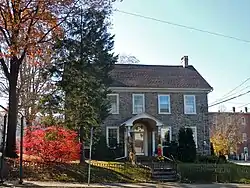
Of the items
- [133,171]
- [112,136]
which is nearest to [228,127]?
[112,136]

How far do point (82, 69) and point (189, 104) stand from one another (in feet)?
41.4

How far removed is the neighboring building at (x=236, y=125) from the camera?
211 feet

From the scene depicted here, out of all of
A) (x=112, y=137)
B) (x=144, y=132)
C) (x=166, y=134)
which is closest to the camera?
(x=112, y=137)

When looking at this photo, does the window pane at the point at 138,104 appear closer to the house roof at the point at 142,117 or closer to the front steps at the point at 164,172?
the house roof at the point at 142,117

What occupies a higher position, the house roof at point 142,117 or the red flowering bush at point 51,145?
the house roof at point 142,117

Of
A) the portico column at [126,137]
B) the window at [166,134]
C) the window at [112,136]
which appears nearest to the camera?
the portico column at [126,137]

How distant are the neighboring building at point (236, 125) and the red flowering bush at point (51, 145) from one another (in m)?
44.0

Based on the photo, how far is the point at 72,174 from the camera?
1900 centimetres

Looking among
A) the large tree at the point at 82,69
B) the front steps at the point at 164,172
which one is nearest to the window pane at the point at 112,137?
the large tree at the point at 82,69

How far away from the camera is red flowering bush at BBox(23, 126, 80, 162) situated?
19203 mm

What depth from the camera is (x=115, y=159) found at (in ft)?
92.6

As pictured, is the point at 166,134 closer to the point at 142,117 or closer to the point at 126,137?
the point at 142,117

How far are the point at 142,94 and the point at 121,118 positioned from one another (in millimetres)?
2770

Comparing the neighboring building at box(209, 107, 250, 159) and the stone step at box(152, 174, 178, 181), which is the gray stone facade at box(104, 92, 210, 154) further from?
the neighboring building at box(209, 107, 250, 159)
